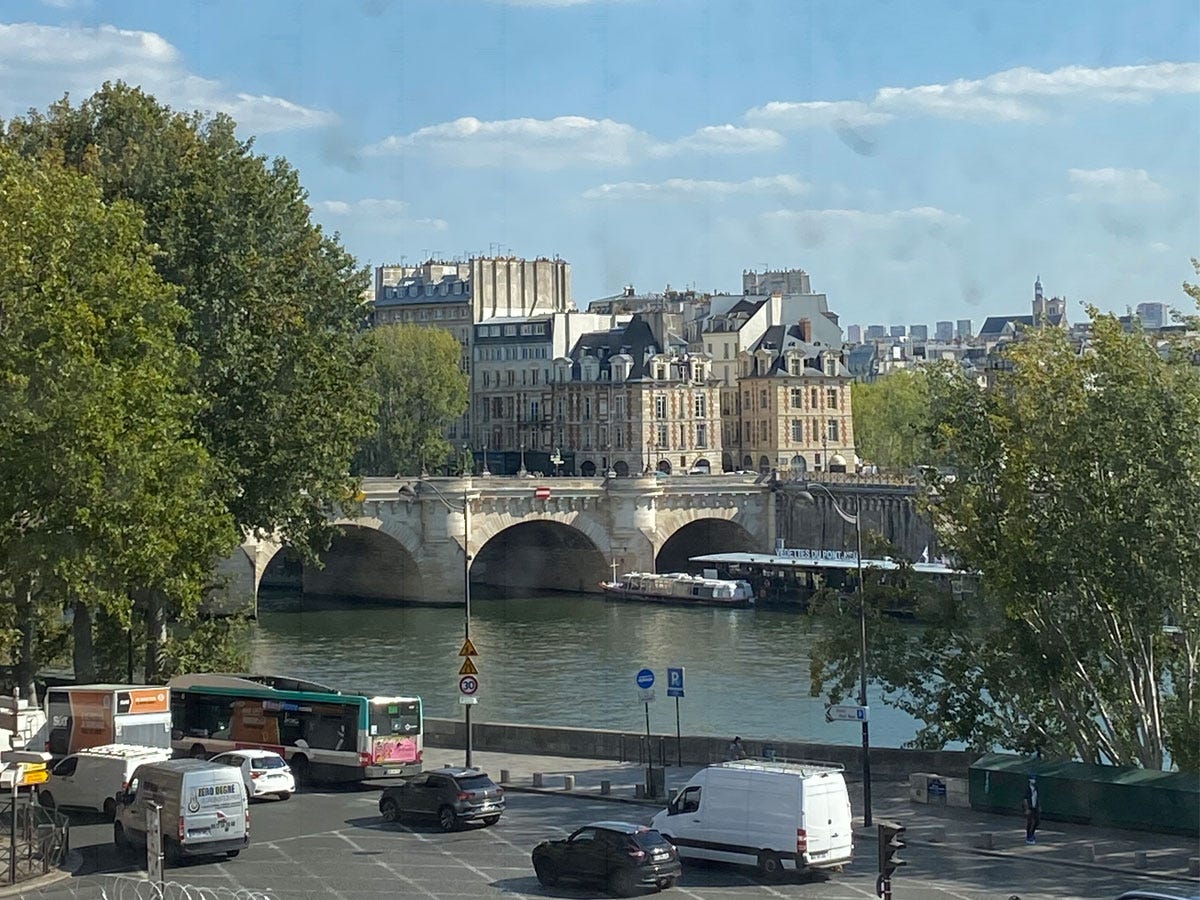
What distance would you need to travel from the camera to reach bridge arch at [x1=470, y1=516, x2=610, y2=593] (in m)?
82.8

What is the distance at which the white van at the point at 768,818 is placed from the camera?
2247 centimetres

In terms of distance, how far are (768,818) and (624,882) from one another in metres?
2.11

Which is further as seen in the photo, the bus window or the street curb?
the bus window

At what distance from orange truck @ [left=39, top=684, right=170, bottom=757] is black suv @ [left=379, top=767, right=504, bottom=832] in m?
5.20

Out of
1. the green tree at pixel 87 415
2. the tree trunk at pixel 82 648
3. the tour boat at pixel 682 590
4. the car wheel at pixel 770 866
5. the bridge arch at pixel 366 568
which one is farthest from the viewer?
the tour boat at pixel 682 590

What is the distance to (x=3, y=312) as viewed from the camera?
3106 cm

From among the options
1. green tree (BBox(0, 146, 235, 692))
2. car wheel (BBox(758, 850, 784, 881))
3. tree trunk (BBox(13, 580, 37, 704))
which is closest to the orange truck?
green tree (BBox(0, 146, 235, 692))

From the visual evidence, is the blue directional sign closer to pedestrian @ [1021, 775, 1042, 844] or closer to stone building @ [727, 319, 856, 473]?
pedestrian @ [1021, 775, 1042, 844]

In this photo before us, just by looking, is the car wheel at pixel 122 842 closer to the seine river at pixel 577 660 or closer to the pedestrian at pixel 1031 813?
the pedestrian at pixel 1031 813

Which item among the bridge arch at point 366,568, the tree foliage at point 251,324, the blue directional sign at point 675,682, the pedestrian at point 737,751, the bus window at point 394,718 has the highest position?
the tree foliage at point 251,324

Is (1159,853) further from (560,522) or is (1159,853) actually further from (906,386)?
(906,386)

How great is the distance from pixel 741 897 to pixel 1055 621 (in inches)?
392

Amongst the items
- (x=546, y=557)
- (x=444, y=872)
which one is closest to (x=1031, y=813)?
(x=444, y=872)

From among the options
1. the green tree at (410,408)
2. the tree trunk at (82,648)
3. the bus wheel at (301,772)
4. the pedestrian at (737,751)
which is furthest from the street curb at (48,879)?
the green tree at (410,408)
